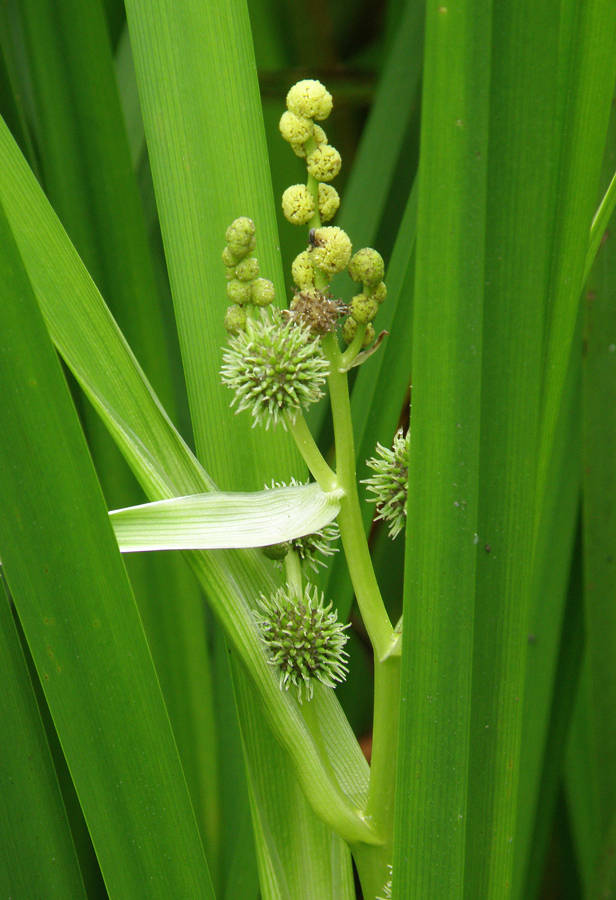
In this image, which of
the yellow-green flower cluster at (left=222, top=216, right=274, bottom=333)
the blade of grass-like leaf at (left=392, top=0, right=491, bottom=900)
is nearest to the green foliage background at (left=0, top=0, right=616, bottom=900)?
the blade of grass-like leaf at (left=392, top=0, right=491, bottom=900)

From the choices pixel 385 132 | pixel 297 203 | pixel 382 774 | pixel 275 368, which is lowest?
pixel 382 774

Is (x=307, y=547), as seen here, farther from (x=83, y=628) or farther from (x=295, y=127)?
(x=295, y=127)

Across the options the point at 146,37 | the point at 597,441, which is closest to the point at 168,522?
the point at 146,37

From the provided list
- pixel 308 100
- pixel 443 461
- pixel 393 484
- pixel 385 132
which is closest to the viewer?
pixel 443 461

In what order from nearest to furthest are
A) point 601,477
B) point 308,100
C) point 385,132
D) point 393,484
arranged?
point 308,100
point 393,484
point 601,477
point 385,132

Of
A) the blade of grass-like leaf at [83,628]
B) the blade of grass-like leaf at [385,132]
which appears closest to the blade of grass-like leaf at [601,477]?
the blade of grass-like leaf at [385,132]

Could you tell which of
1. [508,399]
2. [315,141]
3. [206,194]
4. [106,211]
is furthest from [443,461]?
[106,211]

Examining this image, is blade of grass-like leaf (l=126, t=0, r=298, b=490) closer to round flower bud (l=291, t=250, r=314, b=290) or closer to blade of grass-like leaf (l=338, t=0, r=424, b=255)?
round flower bud (l=291, t=250, r=314, b=290)

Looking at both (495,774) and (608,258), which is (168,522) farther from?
(608,258)
